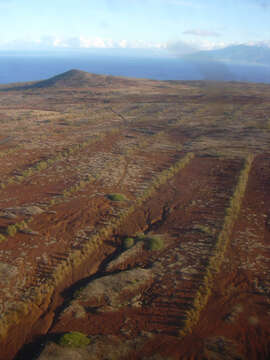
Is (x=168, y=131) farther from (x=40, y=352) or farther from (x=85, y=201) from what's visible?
(x=40, y=352)

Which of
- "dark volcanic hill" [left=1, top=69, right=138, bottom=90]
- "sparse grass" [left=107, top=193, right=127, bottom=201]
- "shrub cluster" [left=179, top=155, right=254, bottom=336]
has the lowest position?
"shrub cluster" [left=179, top=155, right=254, bottom=336]

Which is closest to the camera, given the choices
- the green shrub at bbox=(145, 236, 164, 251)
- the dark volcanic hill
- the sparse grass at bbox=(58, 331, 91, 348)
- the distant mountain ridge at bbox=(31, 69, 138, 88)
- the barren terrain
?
the sparse grass at bbox=(58, 331, 91, 348)

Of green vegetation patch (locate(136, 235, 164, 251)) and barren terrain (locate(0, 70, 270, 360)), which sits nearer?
barren terrain (locate(0, 70, 270, 360))

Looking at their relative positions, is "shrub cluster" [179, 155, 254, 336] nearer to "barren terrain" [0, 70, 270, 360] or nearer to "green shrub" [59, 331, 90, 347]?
"barren terrain" [0, 70, 270, 360]

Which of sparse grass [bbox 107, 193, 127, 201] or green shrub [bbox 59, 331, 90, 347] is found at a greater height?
sparse grass [bbox 107, 193, 127, 201]

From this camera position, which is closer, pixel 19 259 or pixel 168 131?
pixel 19 259

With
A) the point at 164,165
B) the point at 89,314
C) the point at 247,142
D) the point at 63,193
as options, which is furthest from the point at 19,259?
the point at 247,142

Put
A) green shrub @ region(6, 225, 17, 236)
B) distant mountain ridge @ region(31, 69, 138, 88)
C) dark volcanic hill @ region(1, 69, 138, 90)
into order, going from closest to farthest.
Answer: green shrub @ region(6, 225, 17, 236), dark volcanic hill @ region(1, 69, 138, 90), distant mountain ridge @ region(31, 69, 138, 88)

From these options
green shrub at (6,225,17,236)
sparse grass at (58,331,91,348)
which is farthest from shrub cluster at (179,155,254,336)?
green shrub at (6,225,17,236)
